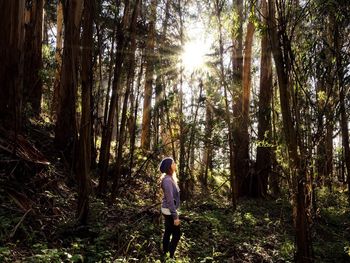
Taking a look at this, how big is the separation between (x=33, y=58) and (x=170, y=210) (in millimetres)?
7773

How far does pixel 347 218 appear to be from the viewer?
36.8 ft

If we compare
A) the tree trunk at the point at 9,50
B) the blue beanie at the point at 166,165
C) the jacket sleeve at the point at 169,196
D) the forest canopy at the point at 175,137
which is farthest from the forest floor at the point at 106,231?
the tree trunk at the point at 9,50

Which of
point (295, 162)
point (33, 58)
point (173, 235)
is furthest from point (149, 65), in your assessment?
point (295, 162)

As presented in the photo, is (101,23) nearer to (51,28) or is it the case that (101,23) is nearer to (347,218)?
(347,218)

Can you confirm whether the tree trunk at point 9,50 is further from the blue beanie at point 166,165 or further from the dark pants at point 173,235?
the dark pants at point 173,235

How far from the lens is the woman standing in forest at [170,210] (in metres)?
5.72

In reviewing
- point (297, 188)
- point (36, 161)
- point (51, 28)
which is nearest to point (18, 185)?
point (36, 161)

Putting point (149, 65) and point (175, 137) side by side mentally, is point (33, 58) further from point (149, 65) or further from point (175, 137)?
point (175, 137)

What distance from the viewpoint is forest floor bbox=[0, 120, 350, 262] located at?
5359 mm

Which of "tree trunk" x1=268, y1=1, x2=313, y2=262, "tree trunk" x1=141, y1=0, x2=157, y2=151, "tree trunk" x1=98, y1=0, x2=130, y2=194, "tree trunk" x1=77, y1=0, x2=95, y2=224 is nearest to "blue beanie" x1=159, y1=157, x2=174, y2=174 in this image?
"tree trunk" x1=77, y1=0, x2=95, y2=224

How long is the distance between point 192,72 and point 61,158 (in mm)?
4814

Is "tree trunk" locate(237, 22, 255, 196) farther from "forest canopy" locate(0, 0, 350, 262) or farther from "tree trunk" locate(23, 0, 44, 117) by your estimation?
"tree trunk" locate(23, 0, 44, 117)

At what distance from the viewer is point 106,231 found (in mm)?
6195

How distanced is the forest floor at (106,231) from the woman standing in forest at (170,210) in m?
0.28
